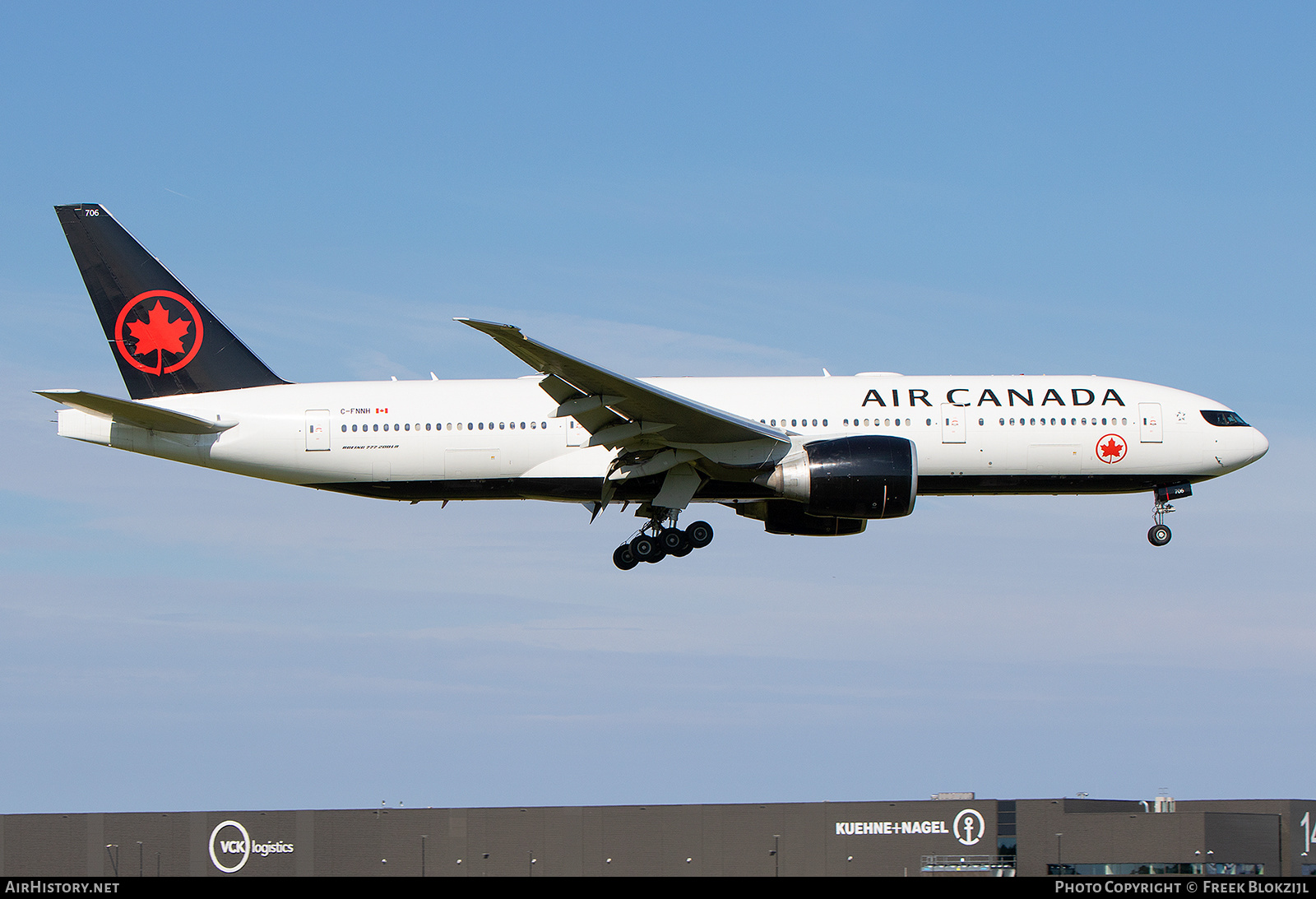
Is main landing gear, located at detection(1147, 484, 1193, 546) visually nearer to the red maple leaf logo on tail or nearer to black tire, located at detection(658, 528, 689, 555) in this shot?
black tire, located at detection(658, 528, 689, 555)

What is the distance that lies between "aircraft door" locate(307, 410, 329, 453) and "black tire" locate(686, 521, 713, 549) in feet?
28.3

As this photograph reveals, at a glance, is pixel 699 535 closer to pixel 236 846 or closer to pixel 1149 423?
pixel 1149 423

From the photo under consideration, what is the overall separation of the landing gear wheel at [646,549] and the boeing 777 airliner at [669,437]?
39 mm

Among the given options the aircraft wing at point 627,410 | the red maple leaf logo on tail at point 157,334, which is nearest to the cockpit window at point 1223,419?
the aircraft wing at point 627,410

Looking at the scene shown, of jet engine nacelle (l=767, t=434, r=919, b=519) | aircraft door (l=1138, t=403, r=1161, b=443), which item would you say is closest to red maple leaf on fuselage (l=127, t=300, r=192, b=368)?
jet engine nacelle (l=767, t=434, r=919, b=519)

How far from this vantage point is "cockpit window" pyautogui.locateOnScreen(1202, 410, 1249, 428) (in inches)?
1308

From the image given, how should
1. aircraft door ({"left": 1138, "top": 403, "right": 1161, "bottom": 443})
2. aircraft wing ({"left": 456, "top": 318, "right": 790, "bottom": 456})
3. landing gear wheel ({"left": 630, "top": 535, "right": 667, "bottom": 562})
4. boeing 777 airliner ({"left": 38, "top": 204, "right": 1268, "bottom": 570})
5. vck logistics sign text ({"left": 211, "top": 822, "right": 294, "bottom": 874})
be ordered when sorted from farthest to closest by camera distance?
vck logistics sign text ({"left": 211, "top": 822, "right": 294, "bottom": 874}) → landing gear wheel ({"left": 630, "top": 535, "right": 667, "bottom": 562}) → aircraft door ({"left": 1138, "top": 403, "right": 1161, "bottom": 443}) → boeing 777 airliner ({"left": 38, "top": 204, "right": 1268, "bottom": 570}) → aircraft wing ({"left": 456, "top": 318, "right": 790, "bottom": 456})

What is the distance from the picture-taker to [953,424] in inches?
1260

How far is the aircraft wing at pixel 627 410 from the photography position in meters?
28.7

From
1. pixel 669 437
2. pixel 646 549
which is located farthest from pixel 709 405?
pixel 646 549

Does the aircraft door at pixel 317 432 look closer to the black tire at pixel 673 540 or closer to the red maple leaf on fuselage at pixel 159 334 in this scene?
the red maple leaf on fuselage at pixel 159 334

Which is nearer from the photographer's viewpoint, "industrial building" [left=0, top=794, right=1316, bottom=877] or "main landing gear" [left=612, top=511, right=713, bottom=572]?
"main landing gear" [left=612, top=511, right=713, bottom=572]
